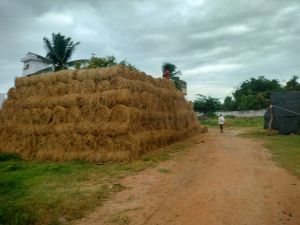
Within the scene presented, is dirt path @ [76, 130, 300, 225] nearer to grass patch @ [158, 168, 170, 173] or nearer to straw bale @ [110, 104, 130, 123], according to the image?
grass patch @ [158, 168, 170, 173]

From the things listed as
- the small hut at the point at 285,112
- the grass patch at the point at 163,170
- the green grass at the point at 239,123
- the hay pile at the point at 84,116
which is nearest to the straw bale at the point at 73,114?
the hay pile at the point at 84,116

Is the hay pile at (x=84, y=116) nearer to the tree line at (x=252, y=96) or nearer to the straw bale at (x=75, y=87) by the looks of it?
the straw bale at (x=75, y=87)

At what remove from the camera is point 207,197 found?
7.24 metres

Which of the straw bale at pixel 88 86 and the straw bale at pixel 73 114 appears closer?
the straw bale at pixel 73 114

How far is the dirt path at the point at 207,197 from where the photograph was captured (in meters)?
6.11

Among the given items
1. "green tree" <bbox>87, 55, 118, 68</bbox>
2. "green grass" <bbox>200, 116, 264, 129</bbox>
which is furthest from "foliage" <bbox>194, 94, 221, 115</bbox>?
"green tree" <bbox>87, 55, 118, 68</bbox>

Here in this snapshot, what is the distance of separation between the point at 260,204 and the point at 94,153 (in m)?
7.26

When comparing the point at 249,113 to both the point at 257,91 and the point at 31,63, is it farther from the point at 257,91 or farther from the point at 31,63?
the point at 31,63

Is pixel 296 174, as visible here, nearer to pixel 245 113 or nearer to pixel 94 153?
pixel 94 153

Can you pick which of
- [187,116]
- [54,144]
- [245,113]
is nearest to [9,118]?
[54,144]

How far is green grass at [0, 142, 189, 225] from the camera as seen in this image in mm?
6523

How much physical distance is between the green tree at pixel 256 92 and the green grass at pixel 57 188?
49.1m

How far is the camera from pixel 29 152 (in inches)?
557

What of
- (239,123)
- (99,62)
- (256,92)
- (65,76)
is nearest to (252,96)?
(256,92)
